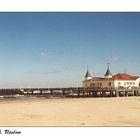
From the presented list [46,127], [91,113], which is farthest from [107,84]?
[46,127]

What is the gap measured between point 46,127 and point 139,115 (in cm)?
334
